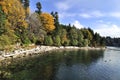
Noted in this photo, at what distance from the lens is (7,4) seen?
63.0 metres

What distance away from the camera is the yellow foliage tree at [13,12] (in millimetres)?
62628

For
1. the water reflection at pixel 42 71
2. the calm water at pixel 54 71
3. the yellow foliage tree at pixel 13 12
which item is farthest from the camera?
the yellow foliage tree at pixel 13 12

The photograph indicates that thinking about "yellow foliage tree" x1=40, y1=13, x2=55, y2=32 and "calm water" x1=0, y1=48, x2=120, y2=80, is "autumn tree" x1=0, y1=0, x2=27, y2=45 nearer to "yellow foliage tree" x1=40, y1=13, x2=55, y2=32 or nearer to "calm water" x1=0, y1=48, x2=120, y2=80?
"calm water" x1=0, y1=48, x2=120, y2=80

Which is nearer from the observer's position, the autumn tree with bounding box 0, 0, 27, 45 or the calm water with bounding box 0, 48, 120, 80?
the calm water with bounding box 0, 48, 120, 80

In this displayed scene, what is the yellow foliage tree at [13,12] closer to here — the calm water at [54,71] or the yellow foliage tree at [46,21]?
the calm water at [54,71]

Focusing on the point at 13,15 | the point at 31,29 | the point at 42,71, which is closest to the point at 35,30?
the point at 31,29

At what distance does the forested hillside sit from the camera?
57156mm

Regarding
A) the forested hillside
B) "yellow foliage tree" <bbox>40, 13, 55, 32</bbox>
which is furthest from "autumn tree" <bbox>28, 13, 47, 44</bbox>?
"yellow foliage tree" <bbox>40, 13, 55, 32</bbox>

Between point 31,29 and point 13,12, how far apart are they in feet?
63.9

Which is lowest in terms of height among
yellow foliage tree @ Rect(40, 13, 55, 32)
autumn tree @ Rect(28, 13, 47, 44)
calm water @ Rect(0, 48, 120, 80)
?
calm water @ Rect(0, 48, 120, 80)

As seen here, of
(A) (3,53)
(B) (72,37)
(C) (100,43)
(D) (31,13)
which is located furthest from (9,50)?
(C) (100,43)

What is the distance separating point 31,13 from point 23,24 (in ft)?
55.2

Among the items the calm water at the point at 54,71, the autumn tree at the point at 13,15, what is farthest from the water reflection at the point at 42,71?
the autumn tree at the point at 13,15

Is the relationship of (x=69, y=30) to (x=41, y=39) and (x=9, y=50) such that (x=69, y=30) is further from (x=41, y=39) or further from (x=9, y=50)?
(x=9, y=50)
